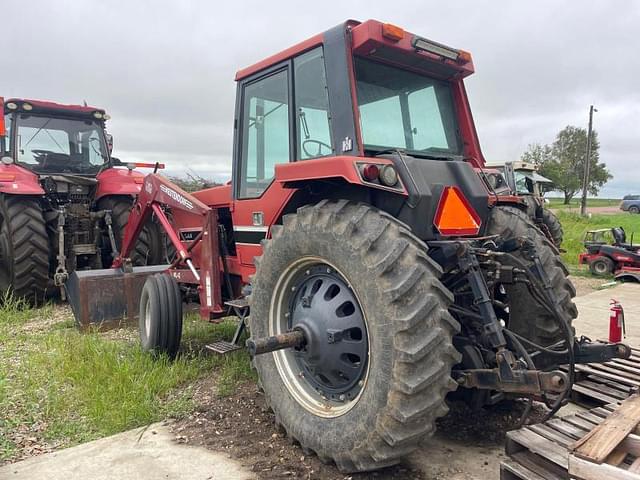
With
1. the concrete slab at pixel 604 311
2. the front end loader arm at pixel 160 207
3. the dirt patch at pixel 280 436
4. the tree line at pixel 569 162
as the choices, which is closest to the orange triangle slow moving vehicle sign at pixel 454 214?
the dirt patch at pixel 280 436

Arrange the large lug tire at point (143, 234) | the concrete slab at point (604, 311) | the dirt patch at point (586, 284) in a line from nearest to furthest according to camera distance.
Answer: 1. the concrete slab at point (604, 311)
2. the large lug tire at point (143, 234)
3. the dirt patch at point (586, 284)

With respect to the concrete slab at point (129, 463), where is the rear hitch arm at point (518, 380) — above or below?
above

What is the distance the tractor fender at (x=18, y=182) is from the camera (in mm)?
6332

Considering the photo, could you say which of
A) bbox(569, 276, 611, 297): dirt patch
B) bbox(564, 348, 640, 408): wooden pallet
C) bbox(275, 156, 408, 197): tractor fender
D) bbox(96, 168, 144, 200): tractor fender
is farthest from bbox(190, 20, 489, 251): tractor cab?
bbox(569, 276, 611, 297): dirt patch

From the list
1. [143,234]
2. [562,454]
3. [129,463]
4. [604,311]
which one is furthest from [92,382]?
[604,311]

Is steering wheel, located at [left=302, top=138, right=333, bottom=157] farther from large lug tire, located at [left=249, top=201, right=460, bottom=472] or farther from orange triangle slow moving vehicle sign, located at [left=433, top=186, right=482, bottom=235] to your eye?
orange triangle slow moving vehicle sign, located at [left=433, top=186, right=482, bottom=235]

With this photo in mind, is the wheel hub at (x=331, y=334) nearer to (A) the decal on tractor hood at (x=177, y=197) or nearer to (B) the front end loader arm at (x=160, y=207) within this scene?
Answer: (B) the front end loader arm at (x=160, y=207)

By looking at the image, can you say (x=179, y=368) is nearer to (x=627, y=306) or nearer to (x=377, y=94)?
(x=377, y=94)

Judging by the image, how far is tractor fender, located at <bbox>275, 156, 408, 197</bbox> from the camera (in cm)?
257

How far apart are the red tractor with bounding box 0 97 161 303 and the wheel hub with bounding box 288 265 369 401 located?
4.52 meters

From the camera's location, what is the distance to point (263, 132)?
12.3 ft

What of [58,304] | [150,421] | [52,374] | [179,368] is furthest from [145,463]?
[58,304]

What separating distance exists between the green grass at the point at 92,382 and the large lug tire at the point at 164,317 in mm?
119

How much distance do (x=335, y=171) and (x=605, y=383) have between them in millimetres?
2389
